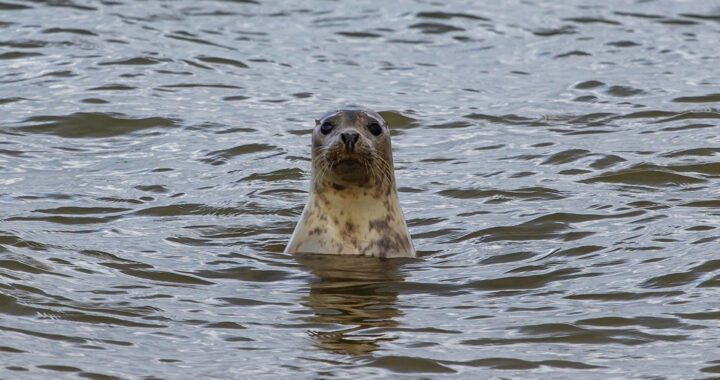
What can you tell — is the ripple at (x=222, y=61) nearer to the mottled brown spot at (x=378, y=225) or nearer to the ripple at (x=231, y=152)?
the ripple at (x=231, y=152)

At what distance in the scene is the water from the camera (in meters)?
6.69

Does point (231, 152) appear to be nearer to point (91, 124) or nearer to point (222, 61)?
point (91, 124)

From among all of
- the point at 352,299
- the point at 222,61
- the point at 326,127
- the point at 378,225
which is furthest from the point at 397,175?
the point at 222,61

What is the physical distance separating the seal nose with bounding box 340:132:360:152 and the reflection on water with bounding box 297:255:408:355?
0.68 m

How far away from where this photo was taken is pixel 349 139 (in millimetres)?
8195

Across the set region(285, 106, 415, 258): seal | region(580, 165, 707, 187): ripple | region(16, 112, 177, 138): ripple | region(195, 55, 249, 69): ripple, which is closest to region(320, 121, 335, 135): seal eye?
region(285, 106, 415, 258): seal

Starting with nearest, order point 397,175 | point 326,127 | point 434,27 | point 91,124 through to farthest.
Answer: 1. point 326,127
2. point 397,175
3. point 91,124
4. point 434,27

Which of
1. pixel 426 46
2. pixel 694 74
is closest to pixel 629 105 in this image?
pixel 694 74

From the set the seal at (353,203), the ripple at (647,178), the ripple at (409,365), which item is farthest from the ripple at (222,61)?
the ripple at (409,365)

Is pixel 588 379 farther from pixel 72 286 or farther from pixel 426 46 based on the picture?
pixel 426 46

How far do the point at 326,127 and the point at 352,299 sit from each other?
4.31 ft

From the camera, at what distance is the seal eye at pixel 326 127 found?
851 centimetres

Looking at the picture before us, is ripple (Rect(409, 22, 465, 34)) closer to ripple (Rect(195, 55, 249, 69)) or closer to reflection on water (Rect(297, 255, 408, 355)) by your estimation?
ripple (Rect(195, 55, 249, 69))

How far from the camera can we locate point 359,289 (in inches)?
309
